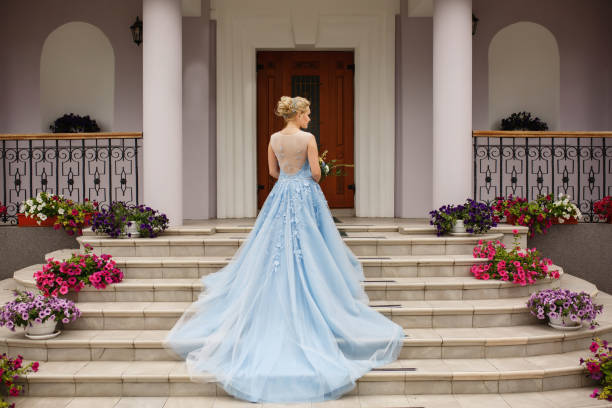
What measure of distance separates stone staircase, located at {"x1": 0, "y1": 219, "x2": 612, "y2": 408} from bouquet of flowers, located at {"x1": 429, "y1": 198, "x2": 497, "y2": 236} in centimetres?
17

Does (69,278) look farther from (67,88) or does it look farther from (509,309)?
(67,88)

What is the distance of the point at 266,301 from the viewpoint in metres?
4.47

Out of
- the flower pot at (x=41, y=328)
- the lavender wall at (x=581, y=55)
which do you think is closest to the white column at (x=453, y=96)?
the lavender wall at (x=581, y=55)

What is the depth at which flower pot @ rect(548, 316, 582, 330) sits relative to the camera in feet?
16.1

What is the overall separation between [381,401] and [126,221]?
3.87 m

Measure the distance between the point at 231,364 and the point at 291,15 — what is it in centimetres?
661

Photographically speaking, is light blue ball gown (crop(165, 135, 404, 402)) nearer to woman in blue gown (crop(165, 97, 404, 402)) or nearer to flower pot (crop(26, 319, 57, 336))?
woman in blue gown (crop(165, 97, 404, 402))

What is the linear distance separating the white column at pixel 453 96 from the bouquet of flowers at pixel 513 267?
1588mm

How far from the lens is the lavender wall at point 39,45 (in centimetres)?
946

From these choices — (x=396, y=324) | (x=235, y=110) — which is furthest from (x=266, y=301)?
(x=235, y=110)

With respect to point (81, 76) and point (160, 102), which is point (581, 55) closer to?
point (160, 102)

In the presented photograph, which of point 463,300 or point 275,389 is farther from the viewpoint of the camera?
point 463,300

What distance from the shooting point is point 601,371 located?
4.37m

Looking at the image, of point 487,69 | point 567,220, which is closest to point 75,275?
point 567,220
